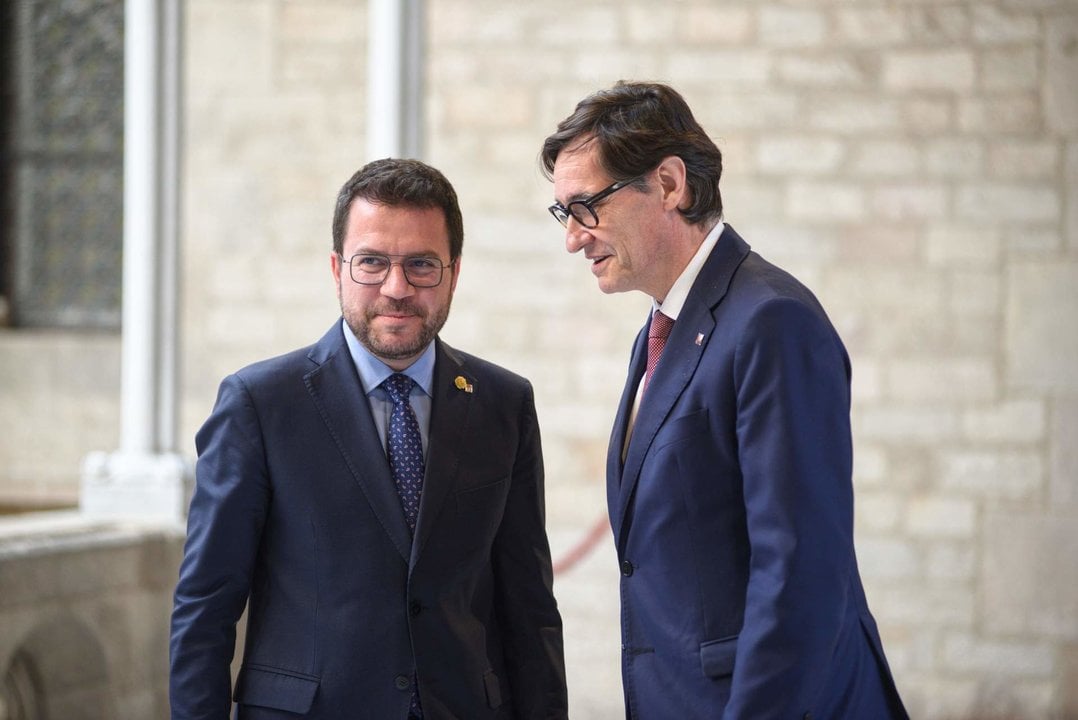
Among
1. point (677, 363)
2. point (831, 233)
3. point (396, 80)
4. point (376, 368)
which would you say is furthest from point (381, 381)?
point (831, 233)

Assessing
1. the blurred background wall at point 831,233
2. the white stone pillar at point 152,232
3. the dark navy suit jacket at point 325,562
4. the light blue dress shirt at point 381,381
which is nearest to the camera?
the dark navy suit jacket at point 325,562

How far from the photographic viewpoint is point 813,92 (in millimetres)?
6145

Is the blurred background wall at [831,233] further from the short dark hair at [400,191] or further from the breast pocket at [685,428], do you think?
the breast pocket at [685,428]

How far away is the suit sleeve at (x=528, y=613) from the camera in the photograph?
2.11m

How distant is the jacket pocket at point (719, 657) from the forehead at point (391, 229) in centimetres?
67

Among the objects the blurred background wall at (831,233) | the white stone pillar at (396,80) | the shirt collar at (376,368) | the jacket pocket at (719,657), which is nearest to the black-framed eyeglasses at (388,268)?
the shirt collar at (376,368)

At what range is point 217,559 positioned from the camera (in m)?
1.93

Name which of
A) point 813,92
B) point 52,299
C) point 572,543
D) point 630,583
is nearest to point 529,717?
point 630,583

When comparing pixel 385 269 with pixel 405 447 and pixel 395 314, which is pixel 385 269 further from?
pixel 405 447

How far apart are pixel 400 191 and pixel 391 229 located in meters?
0.06

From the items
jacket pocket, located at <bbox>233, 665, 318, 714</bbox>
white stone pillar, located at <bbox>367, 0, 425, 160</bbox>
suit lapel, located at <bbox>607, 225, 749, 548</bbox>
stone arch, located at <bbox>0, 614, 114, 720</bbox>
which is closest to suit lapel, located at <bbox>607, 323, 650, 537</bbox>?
suit lapel, located at <bbox>607, 225, 749, 548</bbox>

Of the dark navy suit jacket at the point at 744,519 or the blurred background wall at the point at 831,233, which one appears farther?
the blurred background wall at the point at 831,233

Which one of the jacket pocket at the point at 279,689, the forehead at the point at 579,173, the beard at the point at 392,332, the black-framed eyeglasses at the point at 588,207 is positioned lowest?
the jacket pocket at the point at 279,689

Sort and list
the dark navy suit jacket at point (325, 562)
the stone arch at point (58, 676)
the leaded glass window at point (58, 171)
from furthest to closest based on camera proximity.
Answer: the leaded glass window at point (58, 171) < the stone arch at point (58, 676) < the dark navy suit jacket at point (325, 562)
